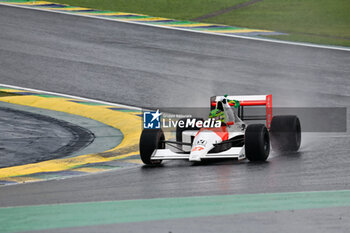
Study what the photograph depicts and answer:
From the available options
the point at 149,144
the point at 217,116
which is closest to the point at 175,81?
the point at 217,116

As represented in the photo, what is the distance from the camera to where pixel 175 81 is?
21438 millimetres

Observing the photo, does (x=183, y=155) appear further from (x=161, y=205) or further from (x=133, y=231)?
(x=133, y=231)

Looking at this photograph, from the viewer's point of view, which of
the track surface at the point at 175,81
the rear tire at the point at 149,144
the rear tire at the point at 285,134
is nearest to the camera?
the track surface at the point at 175,81

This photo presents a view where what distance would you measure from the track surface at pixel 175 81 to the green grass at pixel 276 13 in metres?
2.90

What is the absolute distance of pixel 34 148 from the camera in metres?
14.4

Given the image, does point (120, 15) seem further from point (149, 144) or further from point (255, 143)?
point (255, 143)

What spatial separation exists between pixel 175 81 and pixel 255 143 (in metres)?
9.57

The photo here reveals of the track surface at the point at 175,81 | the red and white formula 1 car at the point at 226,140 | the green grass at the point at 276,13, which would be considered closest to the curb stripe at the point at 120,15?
the green grass at the point at 276,13

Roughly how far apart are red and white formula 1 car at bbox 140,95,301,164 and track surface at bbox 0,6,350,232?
24 centimetres

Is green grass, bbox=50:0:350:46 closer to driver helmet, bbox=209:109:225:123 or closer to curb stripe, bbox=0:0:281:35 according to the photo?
curb stripe, bbox=0:0:281:35

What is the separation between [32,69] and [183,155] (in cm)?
1239

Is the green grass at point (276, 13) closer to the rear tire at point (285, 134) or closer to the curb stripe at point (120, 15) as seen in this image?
the curb stripe at point (120, 15)

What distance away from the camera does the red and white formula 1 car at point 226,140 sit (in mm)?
12164

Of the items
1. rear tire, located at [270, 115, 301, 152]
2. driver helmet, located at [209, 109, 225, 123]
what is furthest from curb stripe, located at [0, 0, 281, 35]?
driver helmet, located at [209, 109, 225, 123]
